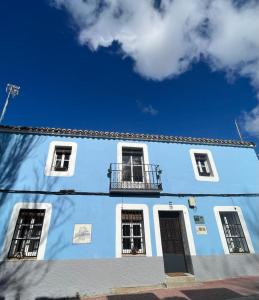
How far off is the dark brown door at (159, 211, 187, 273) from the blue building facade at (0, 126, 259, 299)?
0.04 meters

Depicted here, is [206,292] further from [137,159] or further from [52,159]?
[52,159]

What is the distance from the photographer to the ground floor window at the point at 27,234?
6.54 m

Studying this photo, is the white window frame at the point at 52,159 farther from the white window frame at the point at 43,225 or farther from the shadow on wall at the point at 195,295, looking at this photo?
the shadow on wall at the point at 195,295

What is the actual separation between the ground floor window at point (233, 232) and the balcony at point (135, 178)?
10.4 feet

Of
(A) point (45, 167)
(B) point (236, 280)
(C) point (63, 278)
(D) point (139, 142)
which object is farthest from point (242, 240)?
(A) point (45, 167)

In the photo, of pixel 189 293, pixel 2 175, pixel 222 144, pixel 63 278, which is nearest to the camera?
pixel 189 293

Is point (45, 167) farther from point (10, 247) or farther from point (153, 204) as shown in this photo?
point (153, 204)

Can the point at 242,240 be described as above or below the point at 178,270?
above

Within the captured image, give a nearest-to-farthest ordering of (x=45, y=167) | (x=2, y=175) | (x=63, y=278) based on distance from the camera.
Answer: (x=63, y=278)
(x=2, y=175)
(x=45, y=167)

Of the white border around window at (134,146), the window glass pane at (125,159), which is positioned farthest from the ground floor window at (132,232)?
the window glass pane at (125,159)

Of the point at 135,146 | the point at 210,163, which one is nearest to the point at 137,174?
the point at 135,146

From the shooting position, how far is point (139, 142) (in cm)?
949

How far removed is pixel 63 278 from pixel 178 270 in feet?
13.9

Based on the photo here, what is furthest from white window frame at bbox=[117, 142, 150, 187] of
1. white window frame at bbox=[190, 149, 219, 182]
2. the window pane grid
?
the window pane grid
